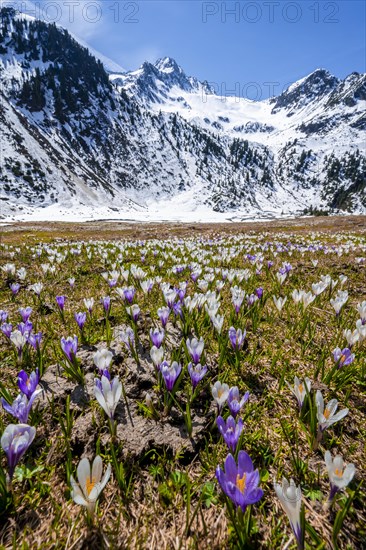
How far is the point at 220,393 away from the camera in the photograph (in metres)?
1.95

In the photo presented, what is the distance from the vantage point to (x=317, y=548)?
1213 millimetres

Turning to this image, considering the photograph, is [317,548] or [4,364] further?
[4,364]

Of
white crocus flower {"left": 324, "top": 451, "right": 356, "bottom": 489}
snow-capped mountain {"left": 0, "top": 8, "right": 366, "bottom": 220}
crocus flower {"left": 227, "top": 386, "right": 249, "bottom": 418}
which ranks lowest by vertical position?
crocus flower {"left": 227, "top": 386, "right": 249, "bottom": 418}

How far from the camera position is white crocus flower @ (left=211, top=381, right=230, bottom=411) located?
1.85 metres

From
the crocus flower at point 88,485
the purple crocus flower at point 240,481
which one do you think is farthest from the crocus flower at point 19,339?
the purple crocus flower at point 240,481

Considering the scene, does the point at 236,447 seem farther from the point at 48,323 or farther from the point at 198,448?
the point at 48,323

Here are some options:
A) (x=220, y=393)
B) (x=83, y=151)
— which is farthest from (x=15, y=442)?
(x=83, y=151)

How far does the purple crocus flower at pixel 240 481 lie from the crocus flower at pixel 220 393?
1.79ft

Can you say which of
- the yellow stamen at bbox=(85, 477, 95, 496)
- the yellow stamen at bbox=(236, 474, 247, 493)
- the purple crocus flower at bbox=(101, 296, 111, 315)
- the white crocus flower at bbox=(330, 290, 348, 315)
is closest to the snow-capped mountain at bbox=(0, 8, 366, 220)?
the purple crocus flower at bbox=(101, 296, 111, 315)

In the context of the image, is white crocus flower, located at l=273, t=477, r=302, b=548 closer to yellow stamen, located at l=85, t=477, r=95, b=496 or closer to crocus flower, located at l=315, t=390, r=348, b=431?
crocus flower, located at l=315, t=390, r=348, b=431

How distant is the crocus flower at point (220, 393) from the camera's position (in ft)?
6.07

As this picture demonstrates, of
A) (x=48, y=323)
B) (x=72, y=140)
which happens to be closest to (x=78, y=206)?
(x=72, y=140)

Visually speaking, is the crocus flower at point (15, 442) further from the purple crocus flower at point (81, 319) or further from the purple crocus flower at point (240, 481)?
the purple crocus flower at point (81, 319)

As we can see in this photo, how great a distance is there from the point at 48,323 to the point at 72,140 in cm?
17232
